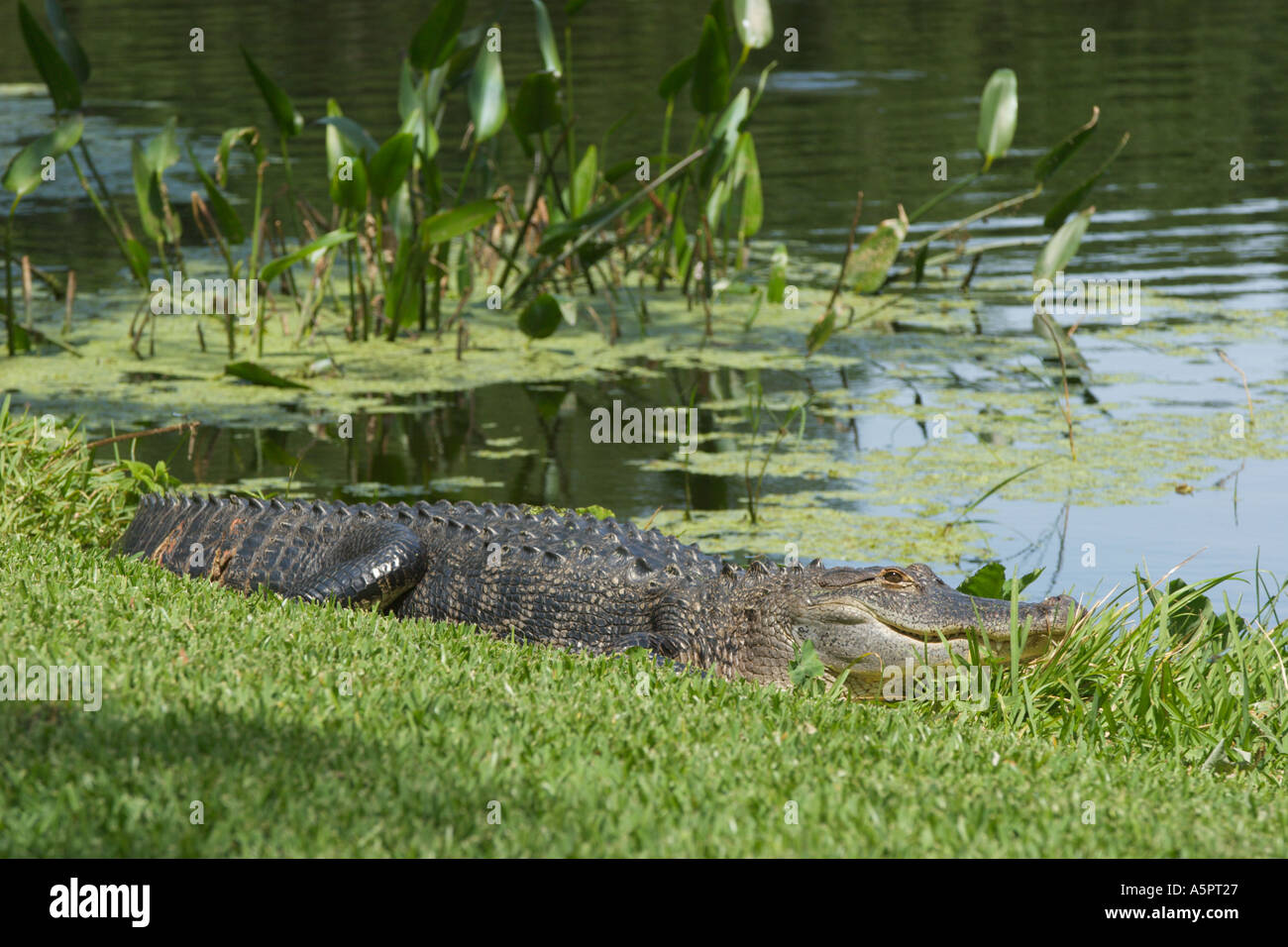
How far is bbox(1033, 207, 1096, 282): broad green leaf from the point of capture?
7594 millimetres

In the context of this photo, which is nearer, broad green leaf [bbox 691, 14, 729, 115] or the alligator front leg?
the alligator front leg

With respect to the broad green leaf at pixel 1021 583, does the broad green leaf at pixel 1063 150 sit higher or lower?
higher

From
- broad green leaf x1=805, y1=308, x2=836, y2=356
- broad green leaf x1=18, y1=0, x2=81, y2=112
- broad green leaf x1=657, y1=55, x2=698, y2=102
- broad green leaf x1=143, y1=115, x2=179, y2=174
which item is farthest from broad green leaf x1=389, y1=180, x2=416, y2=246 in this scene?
broad green leaf x1=805, y1=308, x2=836, y2=356

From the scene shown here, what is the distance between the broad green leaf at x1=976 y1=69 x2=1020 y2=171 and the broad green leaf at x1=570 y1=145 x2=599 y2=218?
2.57 metres

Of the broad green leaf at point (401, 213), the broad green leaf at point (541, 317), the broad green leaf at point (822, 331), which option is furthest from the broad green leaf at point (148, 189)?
the broad green leaf at point (822, 331)

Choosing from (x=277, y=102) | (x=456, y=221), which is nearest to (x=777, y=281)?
(x=456, y=221)

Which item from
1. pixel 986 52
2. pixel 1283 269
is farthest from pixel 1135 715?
pixel 986 52

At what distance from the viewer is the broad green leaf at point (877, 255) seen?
26.5 ft

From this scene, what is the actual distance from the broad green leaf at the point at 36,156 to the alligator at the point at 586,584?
264cm

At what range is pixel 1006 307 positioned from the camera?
9.73 meters

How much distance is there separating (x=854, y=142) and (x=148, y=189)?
864 cm

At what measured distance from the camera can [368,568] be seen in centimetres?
490

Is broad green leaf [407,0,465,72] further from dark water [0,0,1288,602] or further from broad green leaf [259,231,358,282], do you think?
broad green leaf [259,231,358,282]

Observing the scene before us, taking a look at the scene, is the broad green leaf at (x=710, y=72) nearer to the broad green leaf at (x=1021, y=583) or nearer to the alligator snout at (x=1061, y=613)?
the broad green leaf at (x=1021, y=583)
